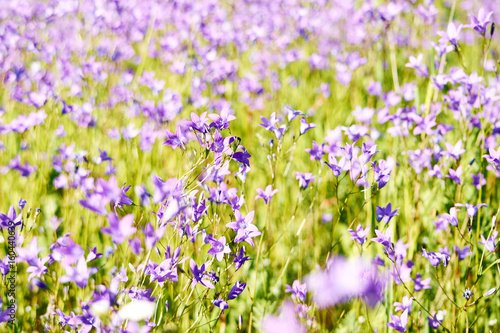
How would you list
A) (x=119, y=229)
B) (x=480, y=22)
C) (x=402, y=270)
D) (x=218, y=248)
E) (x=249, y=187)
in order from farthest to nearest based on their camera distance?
(x=249, y=187) < (x=480, y=22) < (x=402, y=270) < (x=218, y=248) < (x=119, y=229)

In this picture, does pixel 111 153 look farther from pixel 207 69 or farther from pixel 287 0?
pixel 287 0

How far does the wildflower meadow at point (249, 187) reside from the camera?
1088mm

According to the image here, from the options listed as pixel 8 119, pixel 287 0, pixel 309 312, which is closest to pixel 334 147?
pixel 309 312

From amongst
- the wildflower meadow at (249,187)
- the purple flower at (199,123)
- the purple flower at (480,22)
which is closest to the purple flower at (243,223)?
Result: the wildflower meadow at (249,187)

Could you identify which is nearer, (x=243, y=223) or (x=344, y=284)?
(x=243, y=223)

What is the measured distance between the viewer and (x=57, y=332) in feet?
4.26

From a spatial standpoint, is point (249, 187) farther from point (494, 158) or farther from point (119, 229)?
point (119, 229)

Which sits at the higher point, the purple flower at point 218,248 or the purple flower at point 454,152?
the purple flower at point 454,152

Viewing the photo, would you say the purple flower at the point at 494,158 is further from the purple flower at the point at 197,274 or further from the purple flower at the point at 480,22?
the purple flower at the point at 197,274

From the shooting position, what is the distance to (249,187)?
2264 mm

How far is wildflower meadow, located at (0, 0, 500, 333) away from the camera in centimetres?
109

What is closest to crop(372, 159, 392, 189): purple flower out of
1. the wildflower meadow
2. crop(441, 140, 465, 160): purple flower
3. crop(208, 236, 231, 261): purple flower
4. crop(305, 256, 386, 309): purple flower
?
the wildflower meadow

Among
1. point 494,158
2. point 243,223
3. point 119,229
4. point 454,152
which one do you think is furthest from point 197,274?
point 454,152

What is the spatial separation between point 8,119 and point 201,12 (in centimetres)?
188
